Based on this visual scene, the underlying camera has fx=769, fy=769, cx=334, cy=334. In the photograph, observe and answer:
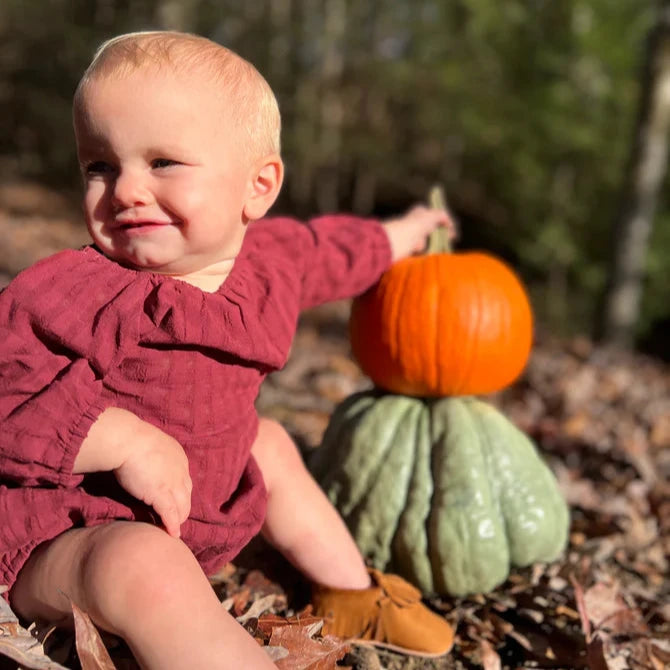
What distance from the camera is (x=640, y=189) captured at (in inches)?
273

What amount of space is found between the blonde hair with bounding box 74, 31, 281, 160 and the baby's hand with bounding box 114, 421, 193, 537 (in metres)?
0.73

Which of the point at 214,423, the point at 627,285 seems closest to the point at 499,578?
the point at 214,423

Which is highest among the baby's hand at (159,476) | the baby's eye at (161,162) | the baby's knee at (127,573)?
the baby's eye at (161,162)

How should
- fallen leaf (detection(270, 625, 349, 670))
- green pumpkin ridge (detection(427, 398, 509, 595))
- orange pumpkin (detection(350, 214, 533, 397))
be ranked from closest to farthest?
1. fallen leaf (detection(270, 625, 349, 670))
2. green pumpkin ridge (detection(427, 398, 509, 595))
3. orange pumpkin (detection(350, 214, 533, 397))

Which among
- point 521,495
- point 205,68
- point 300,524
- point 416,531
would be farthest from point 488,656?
point 205,68

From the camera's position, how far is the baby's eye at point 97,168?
178 cm

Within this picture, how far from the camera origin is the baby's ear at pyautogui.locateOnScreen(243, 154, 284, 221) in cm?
193

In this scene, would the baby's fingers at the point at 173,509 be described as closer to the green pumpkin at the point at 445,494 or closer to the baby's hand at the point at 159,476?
the baby's hand at the point at 159,476

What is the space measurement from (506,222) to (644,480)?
32.5 feet

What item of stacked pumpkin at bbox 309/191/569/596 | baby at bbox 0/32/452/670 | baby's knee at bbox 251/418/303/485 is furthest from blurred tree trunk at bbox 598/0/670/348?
baby at bbox 0/32/452/670

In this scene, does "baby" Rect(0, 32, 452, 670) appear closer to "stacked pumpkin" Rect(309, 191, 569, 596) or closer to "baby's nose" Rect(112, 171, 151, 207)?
"baby's nose" Rect(112, 171, 151, 207)

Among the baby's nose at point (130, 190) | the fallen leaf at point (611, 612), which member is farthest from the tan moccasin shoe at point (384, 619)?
the baby's nose at point (130, 190)

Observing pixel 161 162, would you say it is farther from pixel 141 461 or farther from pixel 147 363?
pixel 141 461

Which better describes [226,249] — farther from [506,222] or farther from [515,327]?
[506,222]
